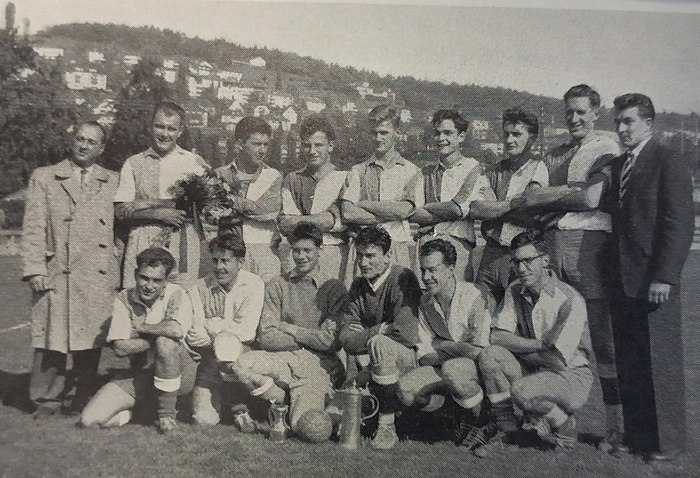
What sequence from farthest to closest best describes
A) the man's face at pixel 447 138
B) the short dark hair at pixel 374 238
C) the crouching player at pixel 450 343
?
the man's face at pixel 447 138 < the short dark hair at pixel 374 238 < the crouching player at pixel 450 343

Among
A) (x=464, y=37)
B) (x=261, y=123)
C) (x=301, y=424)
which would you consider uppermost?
(x=464, y=37)

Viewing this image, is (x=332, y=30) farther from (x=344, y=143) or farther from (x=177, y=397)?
(x=177, y=397)

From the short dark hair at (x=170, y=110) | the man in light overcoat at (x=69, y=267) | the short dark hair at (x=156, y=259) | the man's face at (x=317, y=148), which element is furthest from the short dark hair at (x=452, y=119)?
the man in light overcoat at (x=69, y=267)

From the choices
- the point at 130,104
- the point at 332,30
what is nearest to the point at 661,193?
the point at 332,30

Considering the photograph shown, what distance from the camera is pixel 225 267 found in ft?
12.7

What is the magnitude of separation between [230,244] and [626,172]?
2607 millimetres

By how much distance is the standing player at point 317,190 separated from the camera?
3.95 metres

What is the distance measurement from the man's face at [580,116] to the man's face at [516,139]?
29cm

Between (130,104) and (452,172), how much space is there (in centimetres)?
221

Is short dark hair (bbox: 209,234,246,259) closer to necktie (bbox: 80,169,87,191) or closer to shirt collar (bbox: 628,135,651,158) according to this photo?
necktie (bbox: 80,169,87,191)

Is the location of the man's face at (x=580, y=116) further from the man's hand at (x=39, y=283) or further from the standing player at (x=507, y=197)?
the man's hand at (x=39, y=283)

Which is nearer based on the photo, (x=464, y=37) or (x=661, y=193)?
(x=661, y=193)

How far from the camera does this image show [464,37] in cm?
415

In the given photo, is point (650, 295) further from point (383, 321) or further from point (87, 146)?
point (87, 146)
